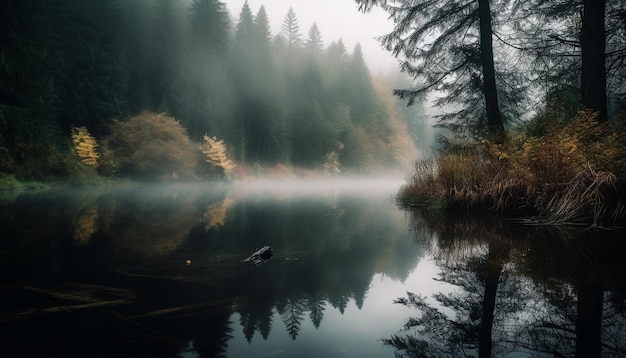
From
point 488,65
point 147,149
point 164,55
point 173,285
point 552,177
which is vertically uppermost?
point 164,55

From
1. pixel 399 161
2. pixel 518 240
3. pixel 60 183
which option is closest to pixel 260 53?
pixel 60 183

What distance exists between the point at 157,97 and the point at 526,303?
105 feet

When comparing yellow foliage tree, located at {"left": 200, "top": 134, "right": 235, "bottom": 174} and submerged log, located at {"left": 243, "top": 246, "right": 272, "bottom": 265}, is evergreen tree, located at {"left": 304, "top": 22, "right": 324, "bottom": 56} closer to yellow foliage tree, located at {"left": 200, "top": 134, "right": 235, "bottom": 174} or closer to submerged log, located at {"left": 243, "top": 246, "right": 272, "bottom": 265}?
yellow foliage tree, located at {"left": 200, "top": 134, "right": 235, "bottom": 174}

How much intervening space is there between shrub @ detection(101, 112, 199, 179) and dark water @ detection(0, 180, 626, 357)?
21876mm

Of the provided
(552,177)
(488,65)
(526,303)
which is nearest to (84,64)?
(488,65)

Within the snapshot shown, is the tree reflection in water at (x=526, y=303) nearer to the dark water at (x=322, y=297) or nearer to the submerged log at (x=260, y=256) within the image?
the dark water at (x=322, y=297)

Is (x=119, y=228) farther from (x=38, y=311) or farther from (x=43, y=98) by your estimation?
(x=43, y=98)

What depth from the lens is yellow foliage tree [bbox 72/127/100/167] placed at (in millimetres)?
21328

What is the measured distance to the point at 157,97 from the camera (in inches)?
1129

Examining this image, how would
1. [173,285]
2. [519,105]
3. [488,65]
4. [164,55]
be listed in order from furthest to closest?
[164,55], [519,105], [488,65], [173,285]

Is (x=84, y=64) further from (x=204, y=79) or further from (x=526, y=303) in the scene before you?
(x=526, y=303)

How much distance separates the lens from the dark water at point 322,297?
1.36 m

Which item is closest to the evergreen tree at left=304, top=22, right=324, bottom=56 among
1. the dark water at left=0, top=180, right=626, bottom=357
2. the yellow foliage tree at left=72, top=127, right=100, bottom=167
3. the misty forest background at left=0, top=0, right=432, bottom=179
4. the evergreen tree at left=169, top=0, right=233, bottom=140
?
the misty forest background at left=0, top=0, right=432, bottom=179

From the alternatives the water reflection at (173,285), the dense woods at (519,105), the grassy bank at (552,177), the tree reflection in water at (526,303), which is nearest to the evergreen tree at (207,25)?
the dense woods at (519,105)
